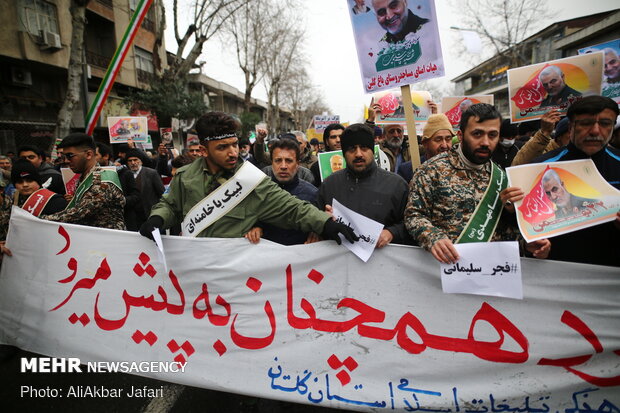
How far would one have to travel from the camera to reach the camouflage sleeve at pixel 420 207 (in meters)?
1.97

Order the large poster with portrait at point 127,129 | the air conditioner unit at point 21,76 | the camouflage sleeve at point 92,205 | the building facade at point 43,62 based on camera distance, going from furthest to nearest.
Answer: the air conditioner unit at point 21,76
the building facade at point 43,62
the large poster with portrait at point 127,129
the camouflage sleeve at point 92,205

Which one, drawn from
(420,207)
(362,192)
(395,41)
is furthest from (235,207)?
(395,41)

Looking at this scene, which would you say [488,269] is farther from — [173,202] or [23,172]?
[23,172]

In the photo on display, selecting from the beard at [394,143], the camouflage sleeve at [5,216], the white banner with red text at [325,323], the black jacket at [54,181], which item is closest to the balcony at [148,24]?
the black jacket at [54,181]

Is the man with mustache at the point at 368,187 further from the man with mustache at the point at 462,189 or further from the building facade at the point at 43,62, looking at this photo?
the building facade at the point at 43,62

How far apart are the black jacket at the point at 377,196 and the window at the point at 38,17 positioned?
50.3 feet

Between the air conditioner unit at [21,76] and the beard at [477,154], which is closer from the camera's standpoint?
the beard at [477,154]

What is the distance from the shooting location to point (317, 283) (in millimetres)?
2148

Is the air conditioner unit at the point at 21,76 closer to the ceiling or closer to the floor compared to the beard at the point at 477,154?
closer to the ceiling

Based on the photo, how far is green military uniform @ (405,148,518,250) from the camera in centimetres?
199

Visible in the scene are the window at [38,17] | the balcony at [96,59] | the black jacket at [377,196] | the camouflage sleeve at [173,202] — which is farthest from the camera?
the balcony at [96,59]

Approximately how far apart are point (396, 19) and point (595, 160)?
1689 millimetres

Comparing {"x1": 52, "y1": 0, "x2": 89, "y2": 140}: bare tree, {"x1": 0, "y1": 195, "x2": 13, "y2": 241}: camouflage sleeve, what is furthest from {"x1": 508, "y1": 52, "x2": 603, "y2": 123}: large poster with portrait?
{"x1": 52, "y1": 0, "x2": 89, "y2": 140}: bare tree

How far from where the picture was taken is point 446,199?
2.03 m
